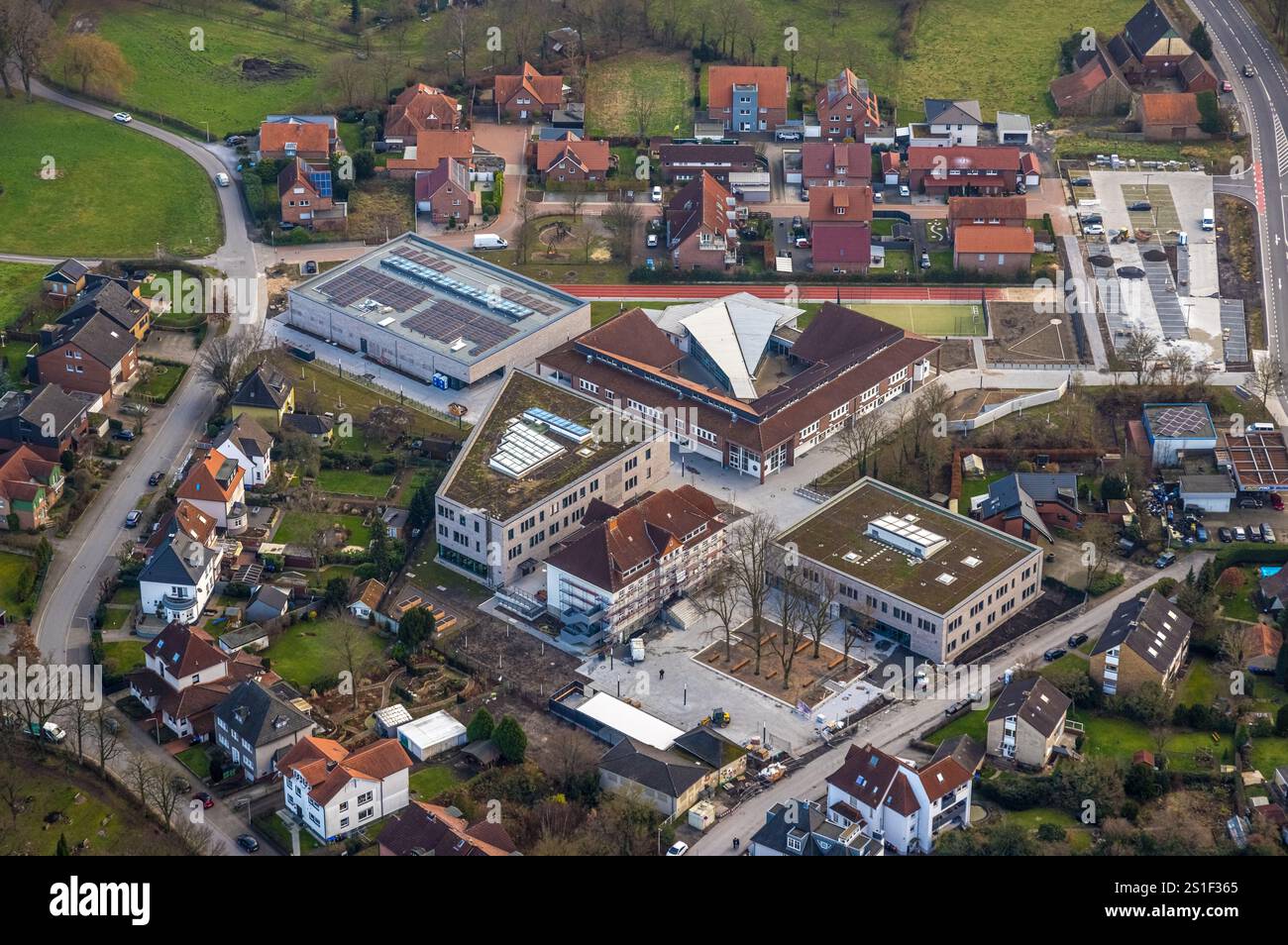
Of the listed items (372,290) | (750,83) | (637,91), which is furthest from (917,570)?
(637,91)

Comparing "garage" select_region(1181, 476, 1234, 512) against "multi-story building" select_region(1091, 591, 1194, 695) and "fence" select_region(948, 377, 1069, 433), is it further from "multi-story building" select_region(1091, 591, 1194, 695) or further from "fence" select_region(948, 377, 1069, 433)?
"multi-story building" select_region(1091, 591, 1194, 695)

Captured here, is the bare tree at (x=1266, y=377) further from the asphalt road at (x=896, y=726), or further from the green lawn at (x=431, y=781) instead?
the green lawn at (x=431, y=781)

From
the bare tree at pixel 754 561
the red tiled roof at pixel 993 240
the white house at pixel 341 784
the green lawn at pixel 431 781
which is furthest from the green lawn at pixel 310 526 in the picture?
the red tiled roof at pixel 993 240

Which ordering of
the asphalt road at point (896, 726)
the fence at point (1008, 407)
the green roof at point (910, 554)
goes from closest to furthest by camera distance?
the asphalt road at point (896, 726) → the green roof at point (910, 554) → the fence at point (1008, 407)

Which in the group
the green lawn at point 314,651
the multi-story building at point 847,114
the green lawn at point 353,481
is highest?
the multi-story building at point 847,114

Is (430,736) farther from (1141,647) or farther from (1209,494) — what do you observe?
(1209,494)

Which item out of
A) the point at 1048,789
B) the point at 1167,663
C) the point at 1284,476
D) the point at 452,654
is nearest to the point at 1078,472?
the point at 1284,476
